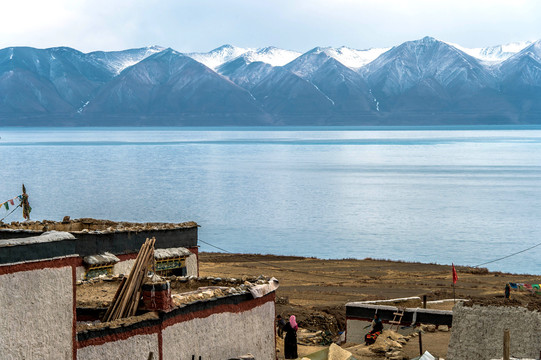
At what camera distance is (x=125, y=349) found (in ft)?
60.1

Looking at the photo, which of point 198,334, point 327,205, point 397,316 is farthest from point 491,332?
point 327,205

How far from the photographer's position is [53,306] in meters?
16.1

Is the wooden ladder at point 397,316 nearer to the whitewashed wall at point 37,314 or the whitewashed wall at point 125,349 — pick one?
the whitewashed wall at point 125,349

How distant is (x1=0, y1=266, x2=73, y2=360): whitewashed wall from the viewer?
14984 millimetres

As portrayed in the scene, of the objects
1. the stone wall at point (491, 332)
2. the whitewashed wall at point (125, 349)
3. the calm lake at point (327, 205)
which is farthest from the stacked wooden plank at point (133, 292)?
the calm lake at point (327, 205)

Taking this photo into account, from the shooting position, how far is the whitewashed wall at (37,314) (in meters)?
15.0

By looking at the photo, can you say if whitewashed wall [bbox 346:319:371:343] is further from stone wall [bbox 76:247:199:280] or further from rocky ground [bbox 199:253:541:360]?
stone wall [bbox 76:247:199:280]

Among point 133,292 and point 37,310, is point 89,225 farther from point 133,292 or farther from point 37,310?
point 37,310

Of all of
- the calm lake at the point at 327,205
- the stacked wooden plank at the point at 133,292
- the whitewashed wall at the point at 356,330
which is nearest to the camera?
the stacked wooden plank at the point at 133,292

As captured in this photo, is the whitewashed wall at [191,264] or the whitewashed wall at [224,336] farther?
the whitewashed wall at [191,264]

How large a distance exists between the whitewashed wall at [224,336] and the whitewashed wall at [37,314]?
140 inches

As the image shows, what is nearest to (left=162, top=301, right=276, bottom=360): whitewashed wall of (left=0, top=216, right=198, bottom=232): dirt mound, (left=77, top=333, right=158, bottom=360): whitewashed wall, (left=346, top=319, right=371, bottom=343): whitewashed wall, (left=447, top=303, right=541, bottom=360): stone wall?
(left=77, top=333, right=158, bottom=360): whitewashed wall

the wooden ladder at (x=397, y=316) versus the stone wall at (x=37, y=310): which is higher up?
the stone wall at (x=37, y=310)

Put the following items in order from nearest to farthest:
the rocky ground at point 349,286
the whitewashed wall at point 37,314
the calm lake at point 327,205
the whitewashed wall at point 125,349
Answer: the whitewashed wall at point 37,314
the whitewashed wall at point 125,349
the rocky ground at point 349,286
the calm lake at point 327,205
